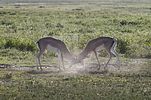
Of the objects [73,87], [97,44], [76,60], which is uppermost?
[97,44]

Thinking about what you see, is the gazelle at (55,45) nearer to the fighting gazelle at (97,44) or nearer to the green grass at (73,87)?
the fighting gazelle at (97,44)

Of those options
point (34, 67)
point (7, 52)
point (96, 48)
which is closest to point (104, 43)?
point (96, 48)

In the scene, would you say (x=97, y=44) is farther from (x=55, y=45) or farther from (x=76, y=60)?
(x=55, y=45)

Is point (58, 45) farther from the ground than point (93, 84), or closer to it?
farther from the ground

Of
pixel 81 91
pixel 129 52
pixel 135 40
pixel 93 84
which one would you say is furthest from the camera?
pixel 135 40

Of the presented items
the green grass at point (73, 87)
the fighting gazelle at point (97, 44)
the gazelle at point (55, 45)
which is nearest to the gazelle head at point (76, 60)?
the fighting gazelle at point (97, 44)

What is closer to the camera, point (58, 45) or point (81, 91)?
point (81, 91)

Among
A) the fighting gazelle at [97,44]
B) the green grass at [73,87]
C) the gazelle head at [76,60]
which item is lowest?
the green grass at [73,87]

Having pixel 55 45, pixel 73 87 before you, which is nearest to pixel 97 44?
pixel 55 45

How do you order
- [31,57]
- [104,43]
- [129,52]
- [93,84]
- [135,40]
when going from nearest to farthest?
1. [93,84]
2. [104,43]
3. [31,57]
4. [129,52]
5. [135,40]

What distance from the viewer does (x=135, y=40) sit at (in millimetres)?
27984

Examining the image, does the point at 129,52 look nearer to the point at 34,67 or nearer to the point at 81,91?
the point at 34,67

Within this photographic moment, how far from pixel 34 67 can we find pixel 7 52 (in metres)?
4.58

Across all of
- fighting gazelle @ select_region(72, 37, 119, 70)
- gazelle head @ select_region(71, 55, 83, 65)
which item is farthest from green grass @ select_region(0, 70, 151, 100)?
fighting gazelle @ select_region(72, 37, 119, 70)
